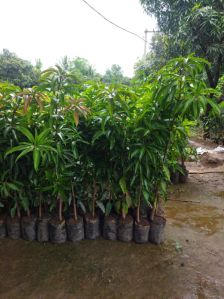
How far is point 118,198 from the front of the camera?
202 centimetres

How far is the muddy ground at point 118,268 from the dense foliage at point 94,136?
0.97 ft

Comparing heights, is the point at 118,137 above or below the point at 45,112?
below

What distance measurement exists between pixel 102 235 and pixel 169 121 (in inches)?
45.8

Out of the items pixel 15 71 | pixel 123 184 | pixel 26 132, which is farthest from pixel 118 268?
pixel 15 71

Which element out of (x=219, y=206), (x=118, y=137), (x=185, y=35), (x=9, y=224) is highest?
(x=185, y=35)

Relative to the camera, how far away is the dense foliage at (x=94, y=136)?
60.4 inches

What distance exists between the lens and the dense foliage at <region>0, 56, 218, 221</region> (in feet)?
5.04

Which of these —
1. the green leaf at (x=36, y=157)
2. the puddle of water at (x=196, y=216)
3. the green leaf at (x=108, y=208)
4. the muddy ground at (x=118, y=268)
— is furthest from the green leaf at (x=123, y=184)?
the puddle of water at (x=196, y=216)

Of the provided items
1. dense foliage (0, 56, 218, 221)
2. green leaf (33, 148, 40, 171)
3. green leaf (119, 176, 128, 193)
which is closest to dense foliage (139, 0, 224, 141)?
dense foliage (0, 56, 218, 221)

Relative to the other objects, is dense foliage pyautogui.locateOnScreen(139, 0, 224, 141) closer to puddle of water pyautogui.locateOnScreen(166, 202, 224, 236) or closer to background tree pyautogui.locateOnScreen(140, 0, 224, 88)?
background tree pyautogui.locateOnScreen(140, 0, 224, 88)

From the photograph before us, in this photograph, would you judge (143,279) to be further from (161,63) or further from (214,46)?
(161,63)

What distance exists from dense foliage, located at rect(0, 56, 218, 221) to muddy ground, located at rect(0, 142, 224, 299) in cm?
30

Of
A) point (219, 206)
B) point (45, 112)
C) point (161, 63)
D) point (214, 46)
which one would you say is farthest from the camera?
point (161, 63)

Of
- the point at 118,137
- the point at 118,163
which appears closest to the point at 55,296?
the point at 118,163
